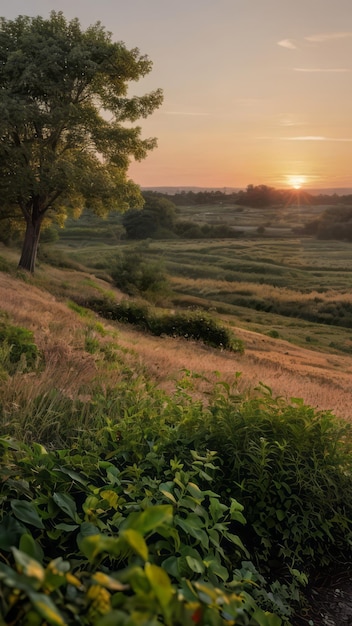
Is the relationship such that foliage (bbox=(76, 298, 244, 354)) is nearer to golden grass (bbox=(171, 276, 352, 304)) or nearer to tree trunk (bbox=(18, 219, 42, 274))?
tree trunk (bbox=(18, 219, 42, 274))

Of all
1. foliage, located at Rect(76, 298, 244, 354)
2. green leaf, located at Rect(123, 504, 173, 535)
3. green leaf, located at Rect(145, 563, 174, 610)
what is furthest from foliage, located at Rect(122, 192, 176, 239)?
green leaf, located at Rect(145, 563, 174, 610)

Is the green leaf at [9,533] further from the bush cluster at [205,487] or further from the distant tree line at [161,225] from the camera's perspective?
the distant tree line at [161,225]

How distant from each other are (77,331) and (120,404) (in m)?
4.76

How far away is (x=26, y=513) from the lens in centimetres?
229

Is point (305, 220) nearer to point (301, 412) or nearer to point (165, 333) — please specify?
point (165, 333)

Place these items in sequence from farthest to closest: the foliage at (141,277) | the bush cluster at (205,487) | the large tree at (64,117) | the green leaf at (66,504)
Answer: the foliage at (141,277), the large tree at (64,117), the bush cluster at (205,487), the green leaf at (66,504)

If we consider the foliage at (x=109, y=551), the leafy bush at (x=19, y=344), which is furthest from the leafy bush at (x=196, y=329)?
the foliage at (x=109, y=551)

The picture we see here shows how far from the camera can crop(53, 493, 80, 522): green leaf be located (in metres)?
2.52

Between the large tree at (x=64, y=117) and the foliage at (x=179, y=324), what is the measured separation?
8.25m

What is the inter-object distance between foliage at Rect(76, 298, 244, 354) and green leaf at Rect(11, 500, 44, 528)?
1960 centimetres

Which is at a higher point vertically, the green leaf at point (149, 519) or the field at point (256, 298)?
the green leaf at point (149, 519)

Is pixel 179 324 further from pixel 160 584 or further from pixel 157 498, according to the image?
pixel 160 584

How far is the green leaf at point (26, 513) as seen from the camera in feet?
7.37

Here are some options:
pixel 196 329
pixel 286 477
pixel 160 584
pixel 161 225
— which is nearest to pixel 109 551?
pixel 160 584
